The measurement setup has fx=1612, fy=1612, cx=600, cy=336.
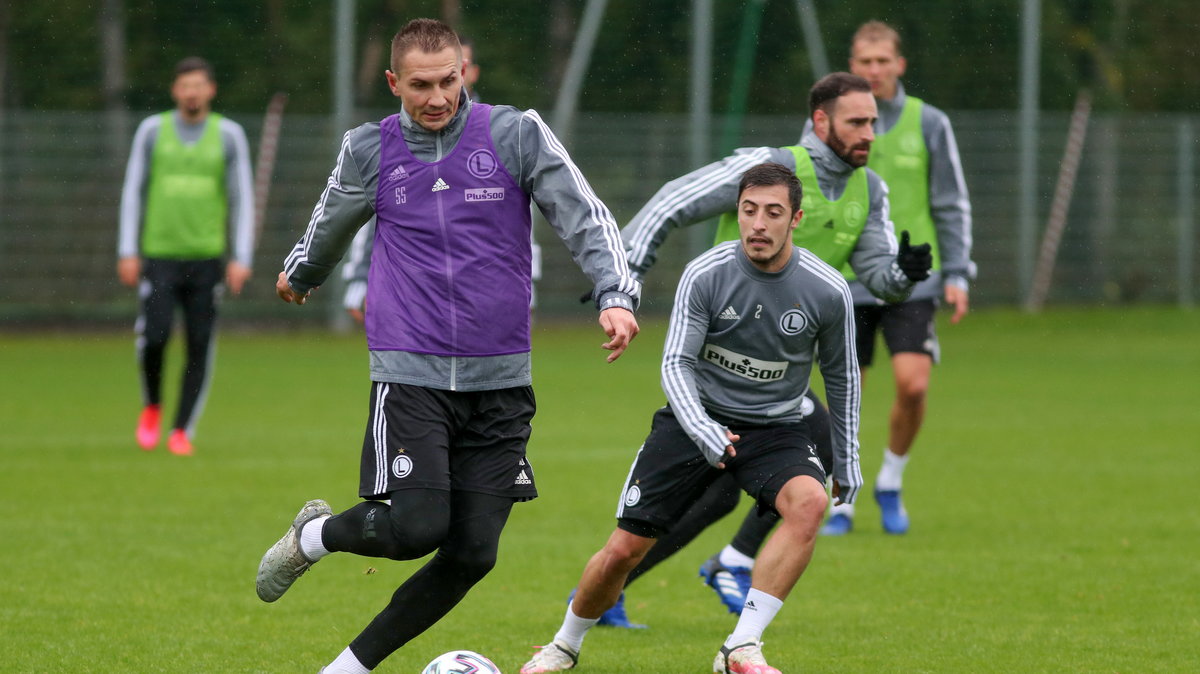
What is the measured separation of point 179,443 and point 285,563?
610cm

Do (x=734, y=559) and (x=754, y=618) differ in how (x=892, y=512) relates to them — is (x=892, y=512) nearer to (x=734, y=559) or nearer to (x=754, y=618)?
(x=734, y=559)

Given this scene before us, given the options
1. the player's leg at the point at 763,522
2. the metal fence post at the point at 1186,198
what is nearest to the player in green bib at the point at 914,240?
the player's leg at the point at 763,522

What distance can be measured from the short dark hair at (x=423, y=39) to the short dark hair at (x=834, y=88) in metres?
1.95

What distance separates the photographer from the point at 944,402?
14578 millimetres

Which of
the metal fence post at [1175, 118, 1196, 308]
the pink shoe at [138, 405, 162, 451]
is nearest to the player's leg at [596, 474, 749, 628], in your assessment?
the pink shoe at [138, 405, 162, 451]

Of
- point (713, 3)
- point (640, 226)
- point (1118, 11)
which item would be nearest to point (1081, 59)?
point (1118, 11)

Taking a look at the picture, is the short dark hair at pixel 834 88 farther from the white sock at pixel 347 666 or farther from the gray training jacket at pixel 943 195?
the white sock at pixel 347 666

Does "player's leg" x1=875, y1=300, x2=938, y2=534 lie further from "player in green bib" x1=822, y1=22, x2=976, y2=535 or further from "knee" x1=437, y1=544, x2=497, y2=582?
"knee" x1=437, y1=544, x2=497, y2=582

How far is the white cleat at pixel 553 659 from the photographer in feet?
17.5

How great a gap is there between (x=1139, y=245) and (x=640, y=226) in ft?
63.8

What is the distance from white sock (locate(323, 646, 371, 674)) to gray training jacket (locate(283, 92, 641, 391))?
82 centimetres

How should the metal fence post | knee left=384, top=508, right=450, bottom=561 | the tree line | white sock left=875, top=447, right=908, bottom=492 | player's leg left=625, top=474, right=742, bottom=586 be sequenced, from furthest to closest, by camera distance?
the metal fence post, the tree line, white sock left=875, top=447, right=908, bottom=492, player's leg left=625, top=474, right=742, bottom=586, knee left=384, top=508, right=450, bottom=561

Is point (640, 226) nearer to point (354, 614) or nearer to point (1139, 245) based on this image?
point (354, 614)

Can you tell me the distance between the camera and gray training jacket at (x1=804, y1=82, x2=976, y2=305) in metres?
8.26
